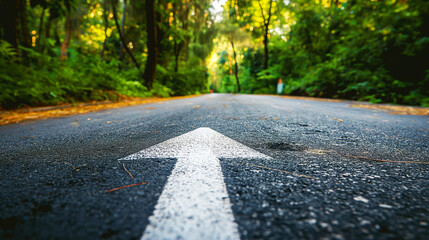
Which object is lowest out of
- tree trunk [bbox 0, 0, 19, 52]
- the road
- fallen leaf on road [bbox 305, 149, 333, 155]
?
the road

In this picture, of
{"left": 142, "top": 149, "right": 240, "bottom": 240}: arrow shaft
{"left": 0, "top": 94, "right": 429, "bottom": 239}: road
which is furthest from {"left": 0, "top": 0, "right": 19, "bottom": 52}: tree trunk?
{"left": 142, "top": 149, "right": 240, "bottom": 240}: arrow shaft

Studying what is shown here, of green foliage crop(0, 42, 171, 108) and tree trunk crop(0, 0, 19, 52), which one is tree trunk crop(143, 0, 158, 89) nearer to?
green foliage crop(0, 42, 171, 108)

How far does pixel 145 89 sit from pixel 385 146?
9.01 m

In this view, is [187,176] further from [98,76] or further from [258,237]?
[98,76]

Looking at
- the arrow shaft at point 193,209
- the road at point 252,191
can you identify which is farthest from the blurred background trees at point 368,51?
the arrow shaft at point 193,209

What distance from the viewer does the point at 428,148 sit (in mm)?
1396

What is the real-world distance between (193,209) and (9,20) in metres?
7.27

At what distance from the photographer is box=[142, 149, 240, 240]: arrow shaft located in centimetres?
50

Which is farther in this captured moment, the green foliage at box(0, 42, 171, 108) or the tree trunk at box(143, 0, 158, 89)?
the tree trunk at box(143, 0, 158, 89)

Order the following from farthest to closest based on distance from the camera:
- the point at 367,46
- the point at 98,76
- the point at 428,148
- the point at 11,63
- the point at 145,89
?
the point at 145,89 < the point at 367,46 < the point at 98,76 < the point at 11,63 < the point at 428,148

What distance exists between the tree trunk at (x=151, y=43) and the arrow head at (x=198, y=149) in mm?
8871

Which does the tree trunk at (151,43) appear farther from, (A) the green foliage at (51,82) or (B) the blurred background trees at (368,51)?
(B) the blurred background trees at (368,51)

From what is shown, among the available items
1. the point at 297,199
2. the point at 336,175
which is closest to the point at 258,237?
the point at 297,199

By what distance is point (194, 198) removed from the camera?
0.66 meters
